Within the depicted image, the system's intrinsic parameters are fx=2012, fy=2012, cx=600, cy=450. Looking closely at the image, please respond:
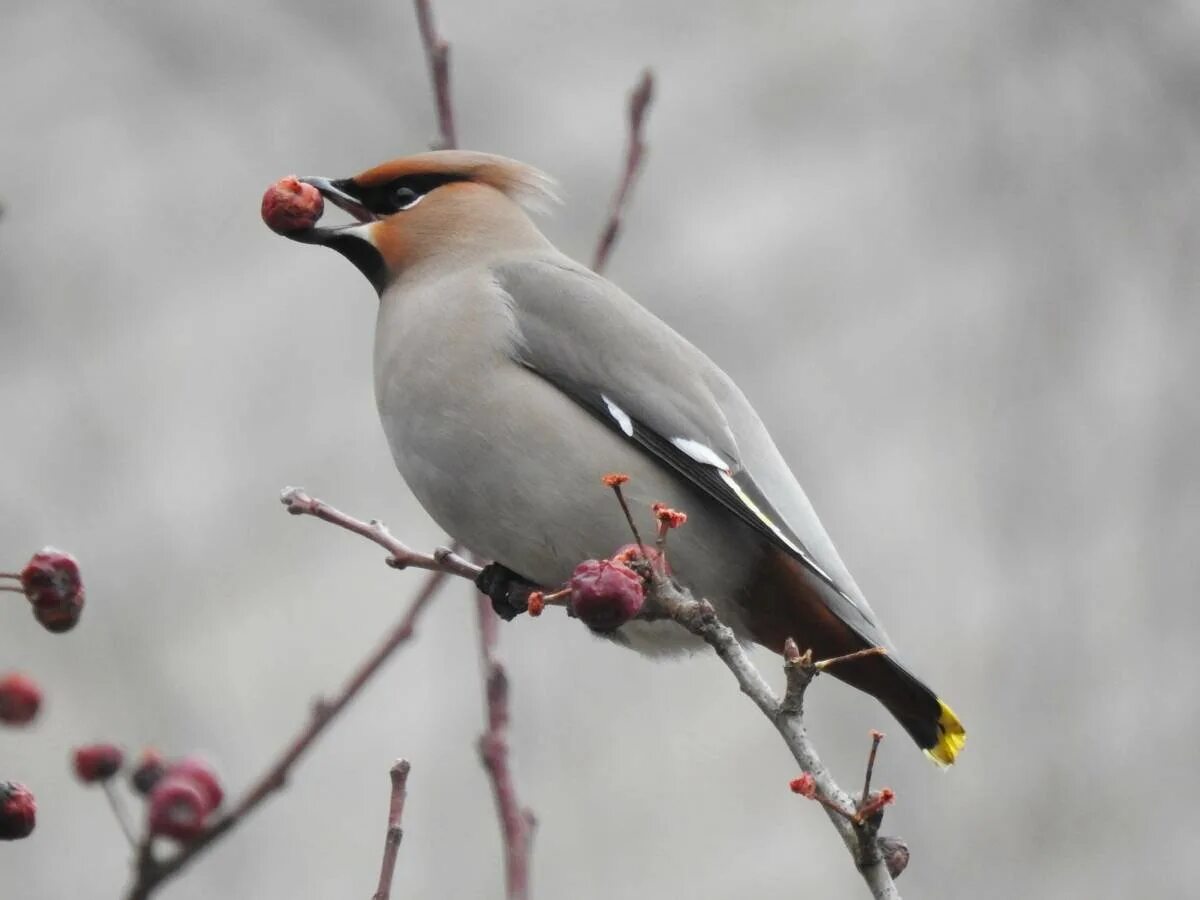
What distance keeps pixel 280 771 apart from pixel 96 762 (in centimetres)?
21

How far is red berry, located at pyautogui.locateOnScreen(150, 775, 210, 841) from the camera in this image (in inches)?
69.4

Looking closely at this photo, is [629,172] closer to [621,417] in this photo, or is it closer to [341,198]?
[621,417]

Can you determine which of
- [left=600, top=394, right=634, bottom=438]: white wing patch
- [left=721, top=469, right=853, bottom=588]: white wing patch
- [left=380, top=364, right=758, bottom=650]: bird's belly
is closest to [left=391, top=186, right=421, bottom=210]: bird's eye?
[left=380, top=364, right=758, bottom=650]: bird's belly

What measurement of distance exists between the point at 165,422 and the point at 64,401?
0.49 metres

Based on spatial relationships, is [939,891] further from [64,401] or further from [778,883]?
[64,401]

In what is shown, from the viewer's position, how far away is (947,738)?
139 inches

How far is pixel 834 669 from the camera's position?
137 inches

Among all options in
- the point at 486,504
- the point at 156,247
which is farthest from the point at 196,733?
the point at 156,247

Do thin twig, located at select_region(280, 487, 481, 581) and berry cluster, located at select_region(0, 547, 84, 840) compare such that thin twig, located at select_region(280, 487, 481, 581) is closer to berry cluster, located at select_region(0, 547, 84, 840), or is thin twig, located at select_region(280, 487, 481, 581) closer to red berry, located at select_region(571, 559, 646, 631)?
red berry, located at select_region(571, 559, 646, 631)

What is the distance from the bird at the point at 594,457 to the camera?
3566mm

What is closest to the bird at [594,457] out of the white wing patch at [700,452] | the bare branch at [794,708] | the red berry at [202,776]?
the white wing patch at [700,452]

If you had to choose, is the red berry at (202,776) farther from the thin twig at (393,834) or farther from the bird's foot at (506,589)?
the bird's foot at (506,589)

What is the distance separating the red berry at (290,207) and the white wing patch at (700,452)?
80 cm

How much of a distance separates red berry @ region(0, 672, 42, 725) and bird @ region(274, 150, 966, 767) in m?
1.43
